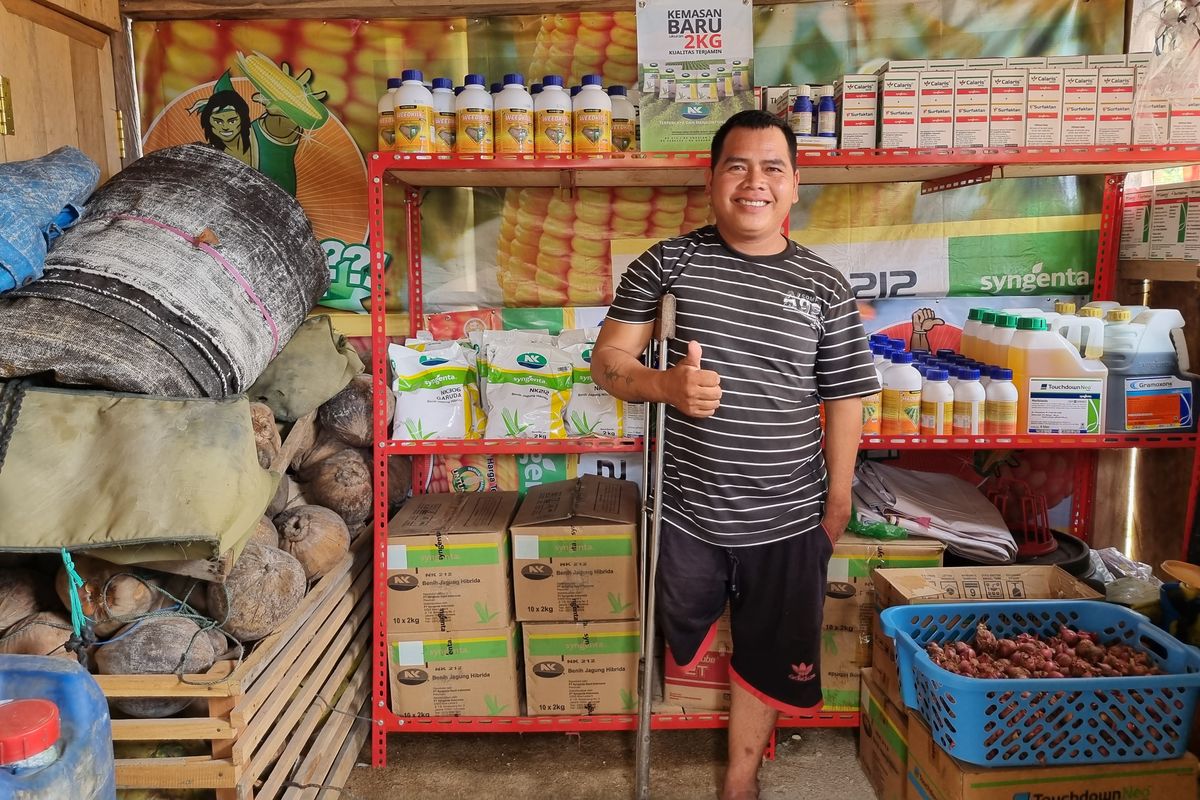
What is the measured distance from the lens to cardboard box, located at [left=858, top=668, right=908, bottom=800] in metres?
2.27

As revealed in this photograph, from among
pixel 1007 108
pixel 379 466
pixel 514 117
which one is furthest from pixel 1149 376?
pixel 379 466

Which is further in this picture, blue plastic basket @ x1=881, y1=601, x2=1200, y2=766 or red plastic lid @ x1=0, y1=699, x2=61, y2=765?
blue plastic basket @ x1=881, y1=601, x2=1200, y2=766

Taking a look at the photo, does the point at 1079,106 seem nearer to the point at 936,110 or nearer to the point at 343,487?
the point at 936,110

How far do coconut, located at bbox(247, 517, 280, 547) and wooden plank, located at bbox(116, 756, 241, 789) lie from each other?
0.58 metres

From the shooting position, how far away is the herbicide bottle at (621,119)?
9.51 ft

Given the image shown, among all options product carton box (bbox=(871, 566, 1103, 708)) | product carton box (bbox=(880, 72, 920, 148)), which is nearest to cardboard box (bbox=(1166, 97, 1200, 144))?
product carton box (bbox=(880, 72, 920, 148))

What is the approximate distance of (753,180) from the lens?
2.33m

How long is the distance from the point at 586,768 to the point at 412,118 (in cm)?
213

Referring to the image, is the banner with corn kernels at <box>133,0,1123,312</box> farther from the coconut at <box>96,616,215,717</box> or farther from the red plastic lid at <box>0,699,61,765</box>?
the red plastic lid at <box>0,699,61,765</box>

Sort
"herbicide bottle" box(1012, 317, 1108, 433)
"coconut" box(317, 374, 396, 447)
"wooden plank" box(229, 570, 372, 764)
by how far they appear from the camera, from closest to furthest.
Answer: "wooden plank" box(229, 570, 372, 764) → "herbicide bottle" box(1012, 317, 1108, 433) → "coconut" box(317, 374, 396, 447)

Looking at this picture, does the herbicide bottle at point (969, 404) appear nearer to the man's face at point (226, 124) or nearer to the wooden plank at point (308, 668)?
the wooden plank at point (308, 668)

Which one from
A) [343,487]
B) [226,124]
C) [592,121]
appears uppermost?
[226,124]

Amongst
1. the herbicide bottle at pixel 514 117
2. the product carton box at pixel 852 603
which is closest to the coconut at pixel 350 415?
the herbicide bottle at pixel 514 117

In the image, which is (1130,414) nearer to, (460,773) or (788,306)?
(788,306)
